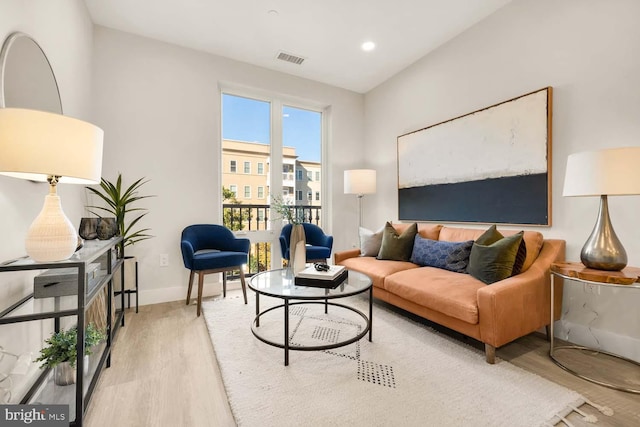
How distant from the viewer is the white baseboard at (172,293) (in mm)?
3029

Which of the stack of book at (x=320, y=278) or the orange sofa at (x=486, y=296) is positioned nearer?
the orange sofa at (x=486, y=296)

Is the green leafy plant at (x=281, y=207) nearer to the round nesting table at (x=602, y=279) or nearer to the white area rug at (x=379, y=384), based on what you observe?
the white area rug at (x=379, y=384)

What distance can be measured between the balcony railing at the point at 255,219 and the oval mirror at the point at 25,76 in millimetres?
2082

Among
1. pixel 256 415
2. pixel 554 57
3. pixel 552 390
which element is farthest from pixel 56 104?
pixel 554 57

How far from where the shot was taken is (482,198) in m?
2.80

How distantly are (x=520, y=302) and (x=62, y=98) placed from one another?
3507mm

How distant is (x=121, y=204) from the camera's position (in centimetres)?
253

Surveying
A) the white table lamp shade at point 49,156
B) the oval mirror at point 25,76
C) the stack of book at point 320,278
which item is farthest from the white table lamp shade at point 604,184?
the oval mirror at point 25,76

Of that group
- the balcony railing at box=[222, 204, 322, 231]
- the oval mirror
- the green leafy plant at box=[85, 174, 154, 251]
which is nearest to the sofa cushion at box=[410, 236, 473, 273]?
the balcony railing at box=[222, 204, 322, 231]

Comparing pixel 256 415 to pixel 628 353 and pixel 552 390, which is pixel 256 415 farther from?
pixel 628 353

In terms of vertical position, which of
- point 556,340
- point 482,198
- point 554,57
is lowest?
point 556,340

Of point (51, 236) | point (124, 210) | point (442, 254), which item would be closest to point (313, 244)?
point (442, 254)

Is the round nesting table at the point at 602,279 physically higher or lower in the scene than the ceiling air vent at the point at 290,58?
lower

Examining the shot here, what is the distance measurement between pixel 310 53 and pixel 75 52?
88.4 inches
